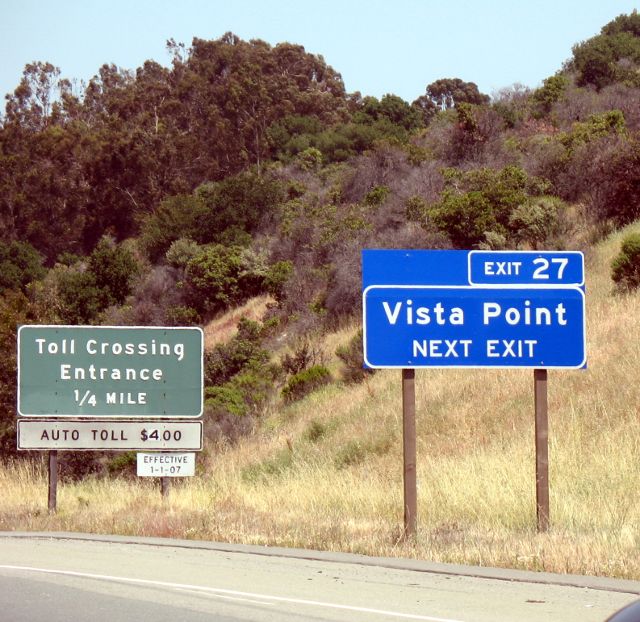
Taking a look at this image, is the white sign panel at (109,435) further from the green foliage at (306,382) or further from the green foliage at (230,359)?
the green foliage at (230,359)

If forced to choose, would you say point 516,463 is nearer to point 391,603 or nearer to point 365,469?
point 365,469

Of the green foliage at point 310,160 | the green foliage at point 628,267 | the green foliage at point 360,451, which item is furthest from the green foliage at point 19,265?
the green foliage at point 360,451

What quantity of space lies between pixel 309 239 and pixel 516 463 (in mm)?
35685

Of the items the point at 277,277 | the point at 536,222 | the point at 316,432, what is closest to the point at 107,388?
the point at 316,432

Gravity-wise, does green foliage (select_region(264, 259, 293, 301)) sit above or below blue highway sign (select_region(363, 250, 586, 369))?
above

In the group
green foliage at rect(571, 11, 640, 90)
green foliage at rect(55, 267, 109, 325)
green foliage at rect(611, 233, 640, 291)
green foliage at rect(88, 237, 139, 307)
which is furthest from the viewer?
green foliage at rect(571, 11, 640, 90)

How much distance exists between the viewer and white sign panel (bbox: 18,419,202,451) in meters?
18.3

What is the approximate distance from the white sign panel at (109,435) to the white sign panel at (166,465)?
160 mm

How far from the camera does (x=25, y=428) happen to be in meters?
18.3

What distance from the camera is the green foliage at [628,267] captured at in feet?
96.8

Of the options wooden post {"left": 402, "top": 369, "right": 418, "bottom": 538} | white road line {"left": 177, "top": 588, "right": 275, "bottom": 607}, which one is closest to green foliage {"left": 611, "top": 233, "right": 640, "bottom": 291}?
wooden post {"left": 402, "top": 369, "right": 418, "bottom": 538}

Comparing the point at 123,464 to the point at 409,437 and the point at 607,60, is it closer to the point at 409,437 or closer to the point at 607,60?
the point at 409,437

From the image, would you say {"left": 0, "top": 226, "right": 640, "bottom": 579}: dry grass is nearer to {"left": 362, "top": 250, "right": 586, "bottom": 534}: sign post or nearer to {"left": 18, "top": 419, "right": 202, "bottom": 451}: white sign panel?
{"left": 18, "top": 419, "right": 202, "bottom": 451}: white sign panel

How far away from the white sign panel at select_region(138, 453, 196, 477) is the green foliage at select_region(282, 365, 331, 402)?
1671 cm
